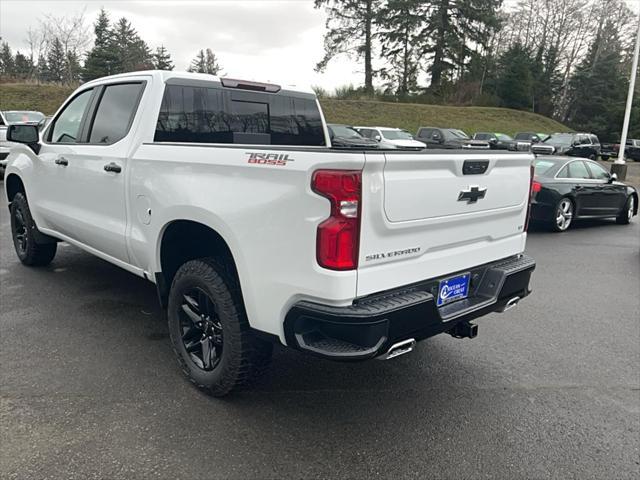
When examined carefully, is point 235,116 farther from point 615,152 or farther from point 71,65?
point 71,65

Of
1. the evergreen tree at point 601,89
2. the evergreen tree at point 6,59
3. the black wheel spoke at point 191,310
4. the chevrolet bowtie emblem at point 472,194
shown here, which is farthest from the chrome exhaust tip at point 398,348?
the evergreen tree at point 6,59

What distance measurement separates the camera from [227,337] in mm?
2930

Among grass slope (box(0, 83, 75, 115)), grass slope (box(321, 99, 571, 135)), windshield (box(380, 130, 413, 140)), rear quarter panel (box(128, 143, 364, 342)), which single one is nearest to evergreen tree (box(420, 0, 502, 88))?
grass slope (box(321, 99, 571, 135))

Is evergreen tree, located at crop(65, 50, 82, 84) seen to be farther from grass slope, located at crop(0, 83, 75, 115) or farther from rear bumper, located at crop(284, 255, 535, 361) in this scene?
rear bumper, located at crop(284, 255, 535, 361)

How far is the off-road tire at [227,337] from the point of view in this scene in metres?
2.90

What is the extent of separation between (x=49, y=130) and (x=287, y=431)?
3.84 metres

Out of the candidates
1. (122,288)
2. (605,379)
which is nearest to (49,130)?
(122,288)

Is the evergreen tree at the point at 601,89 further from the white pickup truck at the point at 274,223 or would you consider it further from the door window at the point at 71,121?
the door window at the point at 71,121

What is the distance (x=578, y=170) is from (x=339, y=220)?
929cm

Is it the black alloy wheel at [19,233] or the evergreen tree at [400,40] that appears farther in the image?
the evergreen tree at [400,40]

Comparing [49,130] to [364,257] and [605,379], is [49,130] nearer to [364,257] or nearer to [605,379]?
[364,257]

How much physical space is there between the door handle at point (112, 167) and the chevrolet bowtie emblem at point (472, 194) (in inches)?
93.5

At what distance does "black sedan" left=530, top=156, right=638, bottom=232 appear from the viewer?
9.61 m

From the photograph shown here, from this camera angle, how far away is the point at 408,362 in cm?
388
